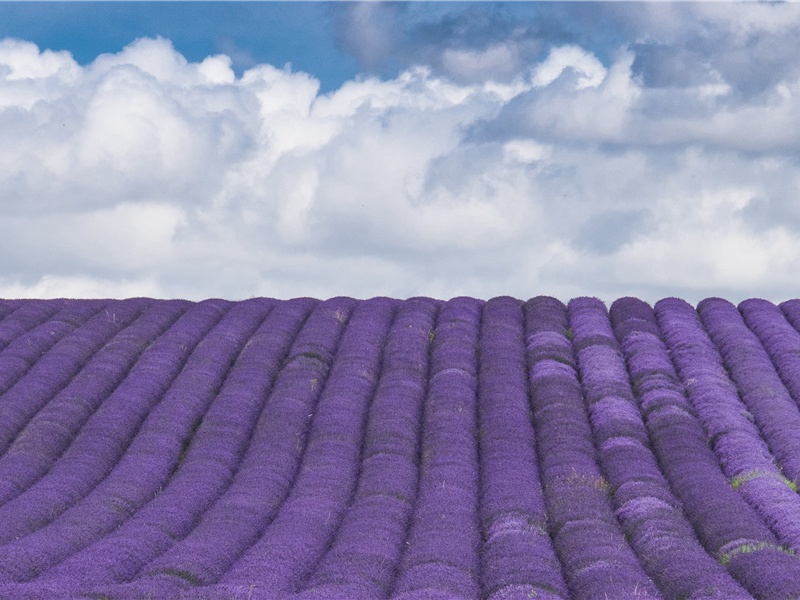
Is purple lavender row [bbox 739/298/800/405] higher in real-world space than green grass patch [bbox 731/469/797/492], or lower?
higher

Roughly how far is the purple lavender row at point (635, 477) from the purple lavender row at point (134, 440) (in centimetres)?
1119

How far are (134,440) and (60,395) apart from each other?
13.9 ft

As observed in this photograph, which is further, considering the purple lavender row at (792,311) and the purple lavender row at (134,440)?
the purple lavender row at (792,311)

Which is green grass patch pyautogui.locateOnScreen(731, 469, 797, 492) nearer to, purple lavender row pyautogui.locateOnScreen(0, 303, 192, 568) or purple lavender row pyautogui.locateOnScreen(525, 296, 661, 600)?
purple lavender row pyautogui.locateOnScreen(525, 296, 661, 600)

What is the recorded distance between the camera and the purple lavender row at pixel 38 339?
36281 mm

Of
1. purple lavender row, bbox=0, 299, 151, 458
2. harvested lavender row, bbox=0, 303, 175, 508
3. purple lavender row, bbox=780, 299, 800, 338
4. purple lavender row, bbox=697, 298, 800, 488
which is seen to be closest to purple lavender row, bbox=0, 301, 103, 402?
purple lavender row, bbox=0, 299, 151, 458

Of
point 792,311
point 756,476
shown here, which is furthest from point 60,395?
point 792,311

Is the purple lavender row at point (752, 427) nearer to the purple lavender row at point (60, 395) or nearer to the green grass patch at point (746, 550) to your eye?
the green grass patch at point (746, 550)

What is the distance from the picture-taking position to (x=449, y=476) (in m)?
27.0

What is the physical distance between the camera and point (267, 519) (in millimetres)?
24984

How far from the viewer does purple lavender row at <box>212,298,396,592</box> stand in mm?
20109

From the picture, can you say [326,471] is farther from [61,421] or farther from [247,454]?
[61,421]

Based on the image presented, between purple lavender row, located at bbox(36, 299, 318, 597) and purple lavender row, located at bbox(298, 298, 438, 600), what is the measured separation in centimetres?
285

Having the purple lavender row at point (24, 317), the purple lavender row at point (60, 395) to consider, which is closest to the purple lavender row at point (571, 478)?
the purple lavender row at point (60, 395)
